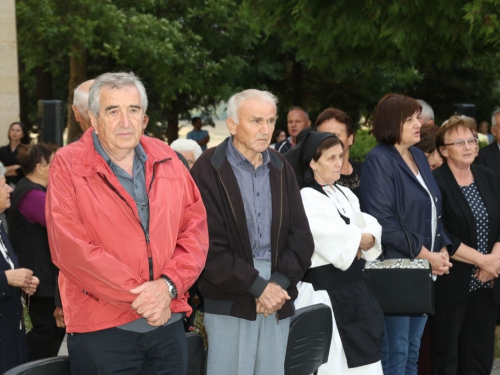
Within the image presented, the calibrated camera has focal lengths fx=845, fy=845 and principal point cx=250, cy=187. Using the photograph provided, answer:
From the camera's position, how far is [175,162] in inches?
163

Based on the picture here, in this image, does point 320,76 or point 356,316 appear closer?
point 356,316

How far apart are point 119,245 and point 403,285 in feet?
8.40

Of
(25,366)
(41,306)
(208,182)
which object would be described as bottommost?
(41,306)

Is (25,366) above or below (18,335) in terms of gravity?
above

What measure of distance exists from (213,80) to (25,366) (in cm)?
1818

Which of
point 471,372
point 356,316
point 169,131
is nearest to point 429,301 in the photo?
point 356,316

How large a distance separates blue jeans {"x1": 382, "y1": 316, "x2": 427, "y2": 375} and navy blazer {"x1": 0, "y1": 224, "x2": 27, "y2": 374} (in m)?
2.47

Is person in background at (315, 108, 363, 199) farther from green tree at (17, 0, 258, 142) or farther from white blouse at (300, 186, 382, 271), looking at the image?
green tree at (17, 0, 258, 142)

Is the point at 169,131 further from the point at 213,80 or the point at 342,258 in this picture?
the point at 342,258

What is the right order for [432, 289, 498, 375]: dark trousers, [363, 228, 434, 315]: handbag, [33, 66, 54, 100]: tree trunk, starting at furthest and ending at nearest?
1. [33, 66, 54, 100]: tree trunk
2. [432, 289, 498, 375]: dark trousers
3. [363, 228, 434, 315]: handbag

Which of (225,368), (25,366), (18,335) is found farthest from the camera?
(18,335)

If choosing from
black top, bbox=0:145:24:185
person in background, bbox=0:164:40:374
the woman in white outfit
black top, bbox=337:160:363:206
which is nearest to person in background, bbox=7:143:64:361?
person in background, bbox=0:164:40:374

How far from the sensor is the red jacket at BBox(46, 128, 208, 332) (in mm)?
3727

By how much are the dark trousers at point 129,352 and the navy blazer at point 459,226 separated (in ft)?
9.71
